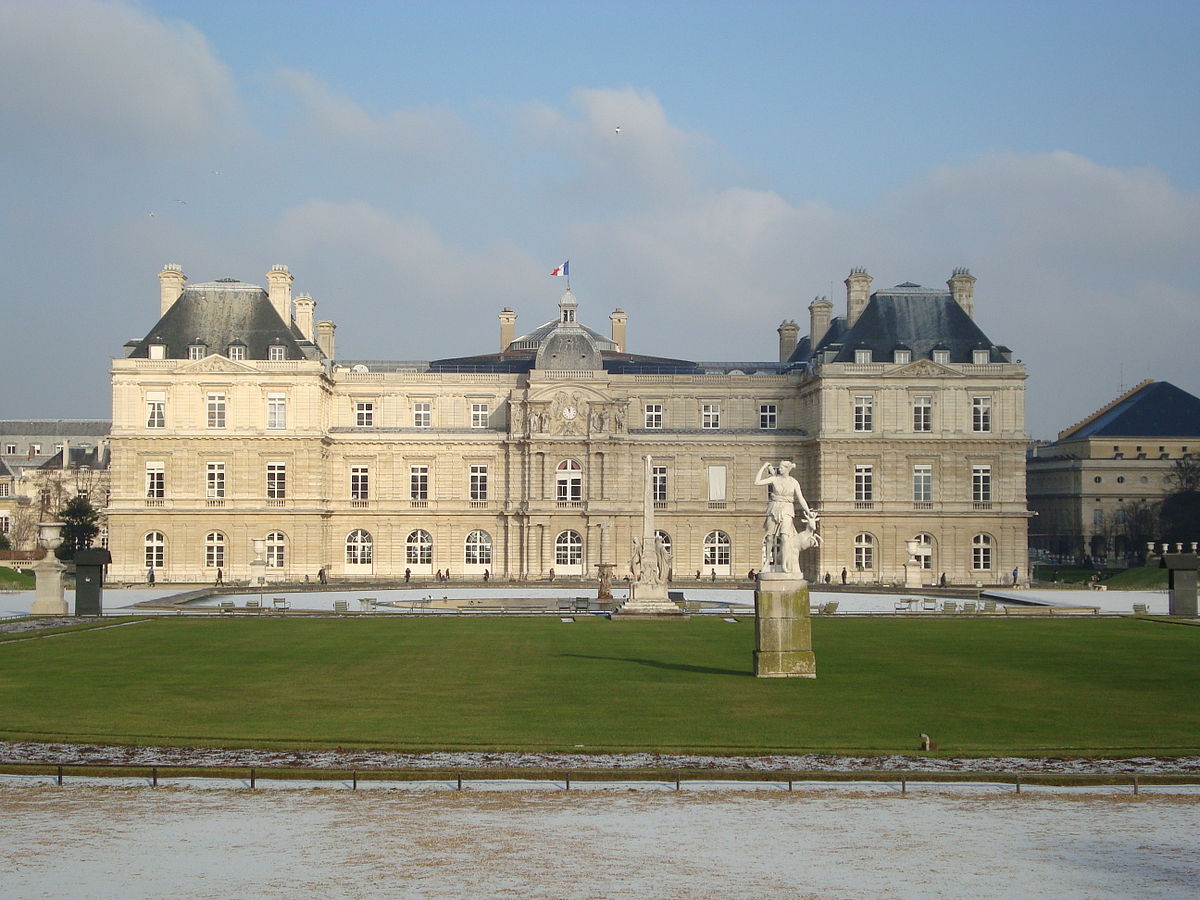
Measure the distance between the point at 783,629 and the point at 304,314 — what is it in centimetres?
6068

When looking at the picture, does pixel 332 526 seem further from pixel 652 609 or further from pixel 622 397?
pixel 652 609

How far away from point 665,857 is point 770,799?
314cm

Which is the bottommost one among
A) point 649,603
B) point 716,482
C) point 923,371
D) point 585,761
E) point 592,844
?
point 592,844

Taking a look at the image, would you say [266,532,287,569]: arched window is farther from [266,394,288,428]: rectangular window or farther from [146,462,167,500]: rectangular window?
[146,462,167,500]: rectangular window

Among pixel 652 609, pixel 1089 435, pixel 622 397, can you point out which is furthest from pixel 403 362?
pixel 1089 435

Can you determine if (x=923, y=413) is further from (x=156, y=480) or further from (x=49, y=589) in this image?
(x=49, y=589)

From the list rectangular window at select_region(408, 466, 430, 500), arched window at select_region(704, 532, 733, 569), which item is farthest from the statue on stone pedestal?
rectangular window at select_region(408, 466, 430, 500)

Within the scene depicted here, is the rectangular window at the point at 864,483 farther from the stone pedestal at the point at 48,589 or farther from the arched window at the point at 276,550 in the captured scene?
the stone pedestal at the point at 48,589

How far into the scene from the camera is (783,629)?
1091 inches

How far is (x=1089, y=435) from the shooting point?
380 feet

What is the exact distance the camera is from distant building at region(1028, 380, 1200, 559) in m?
110

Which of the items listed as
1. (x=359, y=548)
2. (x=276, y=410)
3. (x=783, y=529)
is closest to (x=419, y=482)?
(x=359, y=548)

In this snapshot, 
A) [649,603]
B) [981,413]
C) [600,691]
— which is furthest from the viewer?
[981,413]

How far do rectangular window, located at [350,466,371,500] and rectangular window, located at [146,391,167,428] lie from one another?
1031cm
